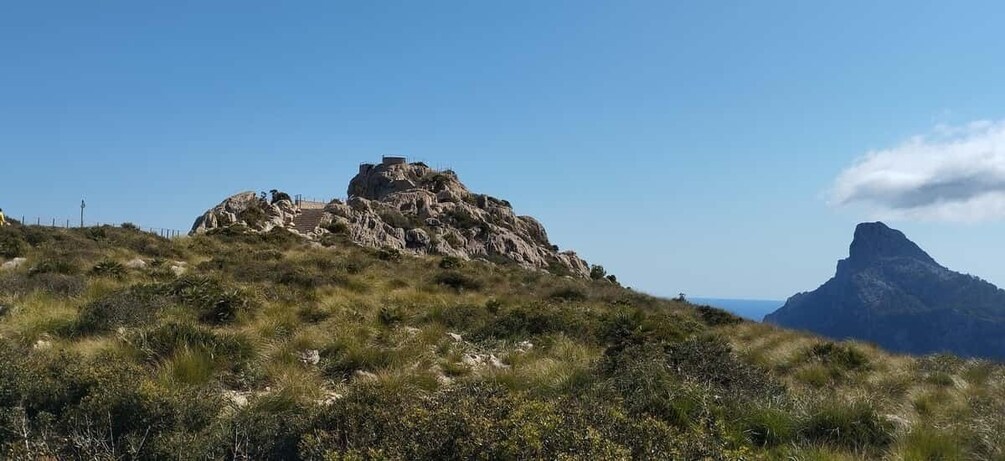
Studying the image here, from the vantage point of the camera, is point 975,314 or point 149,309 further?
point 975,314

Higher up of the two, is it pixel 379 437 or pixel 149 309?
pixel 149 309

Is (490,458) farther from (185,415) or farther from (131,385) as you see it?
(131,385)

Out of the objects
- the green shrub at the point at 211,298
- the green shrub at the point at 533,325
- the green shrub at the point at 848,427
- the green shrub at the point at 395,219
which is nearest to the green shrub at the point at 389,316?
the green shrub at the point at 533,325

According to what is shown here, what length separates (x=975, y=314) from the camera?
12744 cm

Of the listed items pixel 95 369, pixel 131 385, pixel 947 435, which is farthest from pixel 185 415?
pixel 947 435

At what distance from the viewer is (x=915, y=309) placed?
474ft

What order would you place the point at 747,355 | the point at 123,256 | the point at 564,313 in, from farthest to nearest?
the point at 123,256
the point at 564,313
the point at 747,355

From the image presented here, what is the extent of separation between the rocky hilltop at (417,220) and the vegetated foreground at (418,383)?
2353 cm

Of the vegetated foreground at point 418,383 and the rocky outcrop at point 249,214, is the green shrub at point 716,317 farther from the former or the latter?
the rocky outcrop at point 249,214

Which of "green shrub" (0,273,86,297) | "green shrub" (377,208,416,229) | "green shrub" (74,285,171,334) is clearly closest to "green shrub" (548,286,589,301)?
"green shrub" (74,285,171,334)

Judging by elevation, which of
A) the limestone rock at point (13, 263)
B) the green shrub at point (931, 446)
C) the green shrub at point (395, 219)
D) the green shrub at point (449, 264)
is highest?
the green shrub at point (395, 219)

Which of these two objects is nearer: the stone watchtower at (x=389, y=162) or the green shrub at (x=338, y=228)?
the green shrub at (x=338, y=228)

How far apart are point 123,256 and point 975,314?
157m

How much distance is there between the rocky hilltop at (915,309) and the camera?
388 feet
